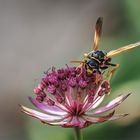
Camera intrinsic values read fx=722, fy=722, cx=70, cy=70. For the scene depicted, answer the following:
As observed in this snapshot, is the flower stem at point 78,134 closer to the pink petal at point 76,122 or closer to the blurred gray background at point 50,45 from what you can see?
the pink petal at point 76,122

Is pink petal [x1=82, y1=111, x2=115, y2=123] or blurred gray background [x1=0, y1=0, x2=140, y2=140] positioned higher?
blurred gray background [x1=0, y1=0, x2=140, y2=140]

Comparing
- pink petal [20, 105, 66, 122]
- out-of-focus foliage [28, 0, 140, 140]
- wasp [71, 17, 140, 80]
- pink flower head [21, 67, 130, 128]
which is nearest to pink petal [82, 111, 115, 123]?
pink flower head [21, 67, 130, 128]

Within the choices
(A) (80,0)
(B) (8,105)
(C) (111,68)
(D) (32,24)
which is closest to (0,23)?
(D) (32,24)

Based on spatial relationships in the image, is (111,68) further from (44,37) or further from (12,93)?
(44,37)

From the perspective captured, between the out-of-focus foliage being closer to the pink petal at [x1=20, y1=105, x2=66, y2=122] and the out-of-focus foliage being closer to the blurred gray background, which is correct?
the blurred gray background

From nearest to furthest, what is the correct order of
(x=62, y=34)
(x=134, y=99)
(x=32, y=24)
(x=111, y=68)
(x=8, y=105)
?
(x=111, y=68) < (x=134, y=99) < (x=8, y=105) < (x=62, y=34) < (x=32, y=24)

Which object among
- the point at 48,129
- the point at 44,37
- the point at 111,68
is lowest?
the point at 48,129

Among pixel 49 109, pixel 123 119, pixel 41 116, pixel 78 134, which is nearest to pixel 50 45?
pixel 123 119
